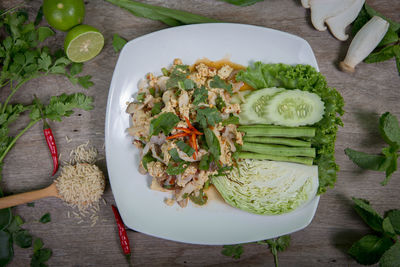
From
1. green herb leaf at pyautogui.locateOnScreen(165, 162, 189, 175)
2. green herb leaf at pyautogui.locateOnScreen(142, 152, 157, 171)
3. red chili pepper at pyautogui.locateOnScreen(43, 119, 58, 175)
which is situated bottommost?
red chili pepper at pyautogui.locateOnScreen(43, 119, 58, 175)

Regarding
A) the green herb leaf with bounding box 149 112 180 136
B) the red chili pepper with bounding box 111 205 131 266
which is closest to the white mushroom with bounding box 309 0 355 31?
the green herb leaf with bounding box 149 112 180 136

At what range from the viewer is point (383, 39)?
263cm

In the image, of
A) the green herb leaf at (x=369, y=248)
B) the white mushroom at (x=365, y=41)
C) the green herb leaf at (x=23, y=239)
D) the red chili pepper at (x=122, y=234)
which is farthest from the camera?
the green herb leaf at (x=23, y=239)

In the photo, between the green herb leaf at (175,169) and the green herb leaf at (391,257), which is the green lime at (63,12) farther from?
the green herb leaf at (391,257)

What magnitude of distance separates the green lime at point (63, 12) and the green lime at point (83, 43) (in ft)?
0.25

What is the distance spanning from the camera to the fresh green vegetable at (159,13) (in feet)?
8.70

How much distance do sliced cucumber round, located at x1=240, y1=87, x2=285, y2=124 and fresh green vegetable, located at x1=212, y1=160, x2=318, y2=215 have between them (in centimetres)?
38

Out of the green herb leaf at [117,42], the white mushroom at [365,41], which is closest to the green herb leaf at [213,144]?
the green herb leaf at [117,42]

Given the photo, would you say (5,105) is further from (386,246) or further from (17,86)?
(386,246)

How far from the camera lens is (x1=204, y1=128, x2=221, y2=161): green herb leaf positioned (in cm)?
222

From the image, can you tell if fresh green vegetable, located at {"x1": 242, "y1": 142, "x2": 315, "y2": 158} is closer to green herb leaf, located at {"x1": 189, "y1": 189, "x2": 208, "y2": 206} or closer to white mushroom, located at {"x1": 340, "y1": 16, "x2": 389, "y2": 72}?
green herb leaf, located at {"x1": 189, "y1": 189, "x2": 208, "y2": 206}

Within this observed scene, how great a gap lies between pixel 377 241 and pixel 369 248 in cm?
10

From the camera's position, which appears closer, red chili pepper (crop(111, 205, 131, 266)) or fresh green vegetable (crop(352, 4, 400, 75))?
fresh green vegetable (crop(352, 4, 400, 75))

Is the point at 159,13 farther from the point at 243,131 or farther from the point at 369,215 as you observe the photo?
the point at 369,215
